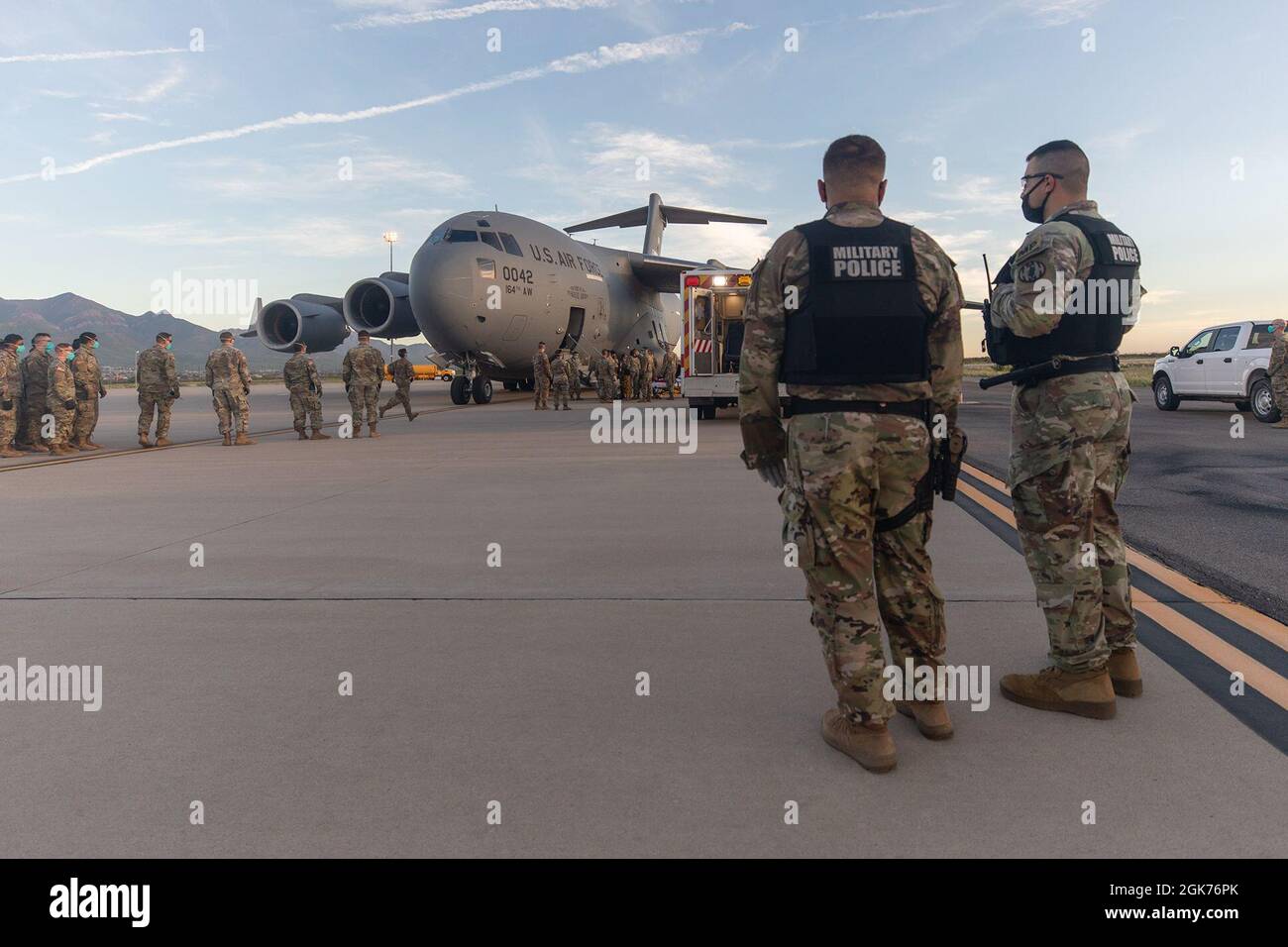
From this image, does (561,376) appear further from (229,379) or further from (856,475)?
(856,475)

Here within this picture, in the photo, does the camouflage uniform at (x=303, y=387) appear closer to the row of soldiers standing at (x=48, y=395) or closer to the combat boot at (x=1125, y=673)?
the row of soldiers standing at (x=48, y=395)

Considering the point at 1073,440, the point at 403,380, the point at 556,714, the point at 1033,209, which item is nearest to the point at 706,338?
the point at 403,380

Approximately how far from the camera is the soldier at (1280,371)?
1450cm

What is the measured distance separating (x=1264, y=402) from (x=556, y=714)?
1723cm

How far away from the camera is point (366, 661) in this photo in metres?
3.83

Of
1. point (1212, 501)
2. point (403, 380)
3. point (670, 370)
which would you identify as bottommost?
point (1212, 501)

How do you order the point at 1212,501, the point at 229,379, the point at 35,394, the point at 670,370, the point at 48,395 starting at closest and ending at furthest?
the point at 1212,501 < the point at 48,395 < the point at 229,379 < the point at 35,394 < the point at 670,370

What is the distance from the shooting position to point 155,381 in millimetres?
14258

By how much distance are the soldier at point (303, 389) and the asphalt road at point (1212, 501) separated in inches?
403

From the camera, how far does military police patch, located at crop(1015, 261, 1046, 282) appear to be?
3.21 m

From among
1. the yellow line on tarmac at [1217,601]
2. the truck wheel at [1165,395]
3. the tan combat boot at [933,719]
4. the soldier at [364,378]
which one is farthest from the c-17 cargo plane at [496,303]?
the tan combat boot at [933,719]

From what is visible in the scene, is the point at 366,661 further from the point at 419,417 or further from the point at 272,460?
the point at 419,417

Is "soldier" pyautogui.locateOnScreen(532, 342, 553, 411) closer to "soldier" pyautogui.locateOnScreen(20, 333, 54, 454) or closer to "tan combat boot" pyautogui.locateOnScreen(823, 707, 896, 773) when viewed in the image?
"soldier" pyautogui.locateOnScreen(20, 333, 54, 454)
